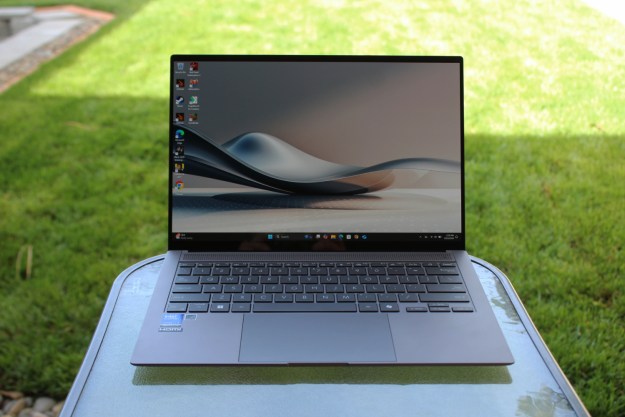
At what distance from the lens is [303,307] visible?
1.10 m

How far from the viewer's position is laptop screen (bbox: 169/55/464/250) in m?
1.23

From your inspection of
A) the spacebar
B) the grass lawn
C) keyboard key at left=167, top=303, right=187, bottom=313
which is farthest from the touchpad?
the grass lawn

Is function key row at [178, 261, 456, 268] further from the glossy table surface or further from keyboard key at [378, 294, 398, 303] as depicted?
the glossy table surface

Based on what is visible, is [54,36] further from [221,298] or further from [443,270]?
[443,270]

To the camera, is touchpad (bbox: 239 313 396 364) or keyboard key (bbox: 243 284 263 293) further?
keyboard key (bbox: 243 284 263 293)

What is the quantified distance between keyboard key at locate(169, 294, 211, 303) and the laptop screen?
0.15 m

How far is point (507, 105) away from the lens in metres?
2.99

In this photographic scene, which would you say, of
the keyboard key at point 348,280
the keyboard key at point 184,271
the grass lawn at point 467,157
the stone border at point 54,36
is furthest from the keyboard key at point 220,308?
the stone border at point 54,36

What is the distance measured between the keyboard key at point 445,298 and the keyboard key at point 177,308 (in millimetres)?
436

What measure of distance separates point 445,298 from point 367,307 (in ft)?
0.49

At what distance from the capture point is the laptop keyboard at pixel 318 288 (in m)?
1.10

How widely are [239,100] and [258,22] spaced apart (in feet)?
10.7

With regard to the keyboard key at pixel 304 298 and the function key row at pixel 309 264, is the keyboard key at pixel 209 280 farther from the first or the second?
the keyboard key at pixel 304 298

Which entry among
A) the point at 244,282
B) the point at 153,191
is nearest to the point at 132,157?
the point at 153,191
